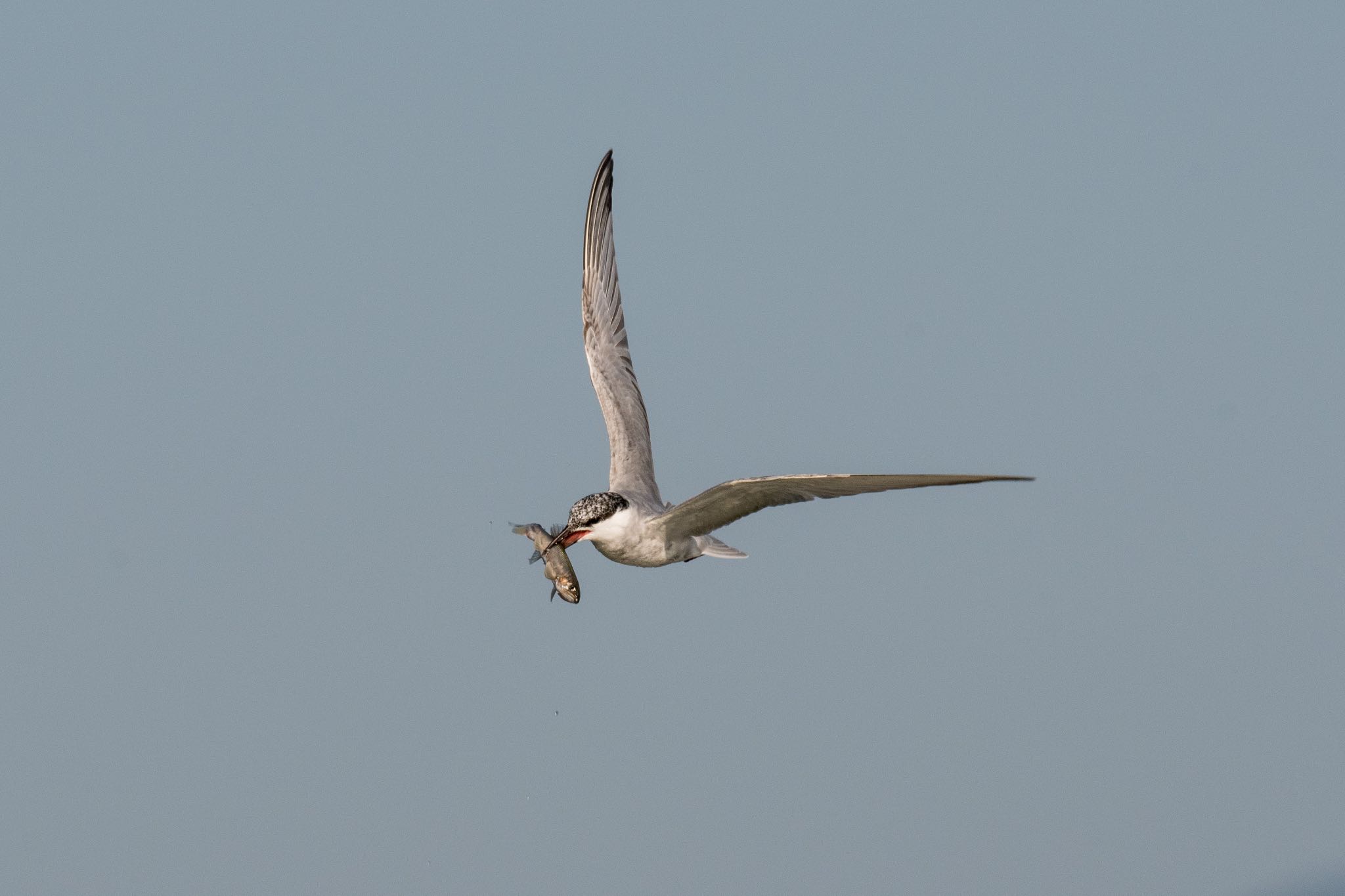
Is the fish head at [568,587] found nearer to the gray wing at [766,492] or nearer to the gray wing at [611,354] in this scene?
the gray wing at [766,492]

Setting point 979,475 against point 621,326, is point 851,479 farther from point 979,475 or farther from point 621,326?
point 621,326

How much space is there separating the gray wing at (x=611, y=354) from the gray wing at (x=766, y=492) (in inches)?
102

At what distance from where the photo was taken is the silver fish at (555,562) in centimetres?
1744

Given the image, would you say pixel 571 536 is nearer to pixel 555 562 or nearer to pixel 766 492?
pixel 555 562

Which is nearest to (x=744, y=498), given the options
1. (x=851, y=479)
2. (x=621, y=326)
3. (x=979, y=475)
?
(x=851, y=479)

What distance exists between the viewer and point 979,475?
11828 millimetres

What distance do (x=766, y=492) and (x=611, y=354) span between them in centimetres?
734

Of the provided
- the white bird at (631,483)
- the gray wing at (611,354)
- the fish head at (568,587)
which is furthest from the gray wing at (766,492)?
the gray wing at (611,354)

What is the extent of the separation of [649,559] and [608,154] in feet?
22.1

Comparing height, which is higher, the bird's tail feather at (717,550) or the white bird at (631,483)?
the white bird at (631,483)

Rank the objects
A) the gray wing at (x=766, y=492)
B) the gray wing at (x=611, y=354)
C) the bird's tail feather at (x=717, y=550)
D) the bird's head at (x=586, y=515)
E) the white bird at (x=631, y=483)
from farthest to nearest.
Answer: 1. the gray wing at (x=611, y=354)
2. the bird's tail feather at (x=717, y=550)
3. the bird's head at (x=586, y=515)
4. the white bird at (x=631, y=483)
5. the gray wing at (x=766, y=492)

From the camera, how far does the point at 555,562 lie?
1758cm

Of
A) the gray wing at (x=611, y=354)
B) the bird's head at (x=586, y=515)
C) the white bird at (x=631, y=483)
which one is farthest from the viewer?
the gray wing at (x=611, y=354)

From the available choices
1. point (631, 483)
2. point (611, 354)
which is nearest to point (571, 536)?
point (631, 483)
